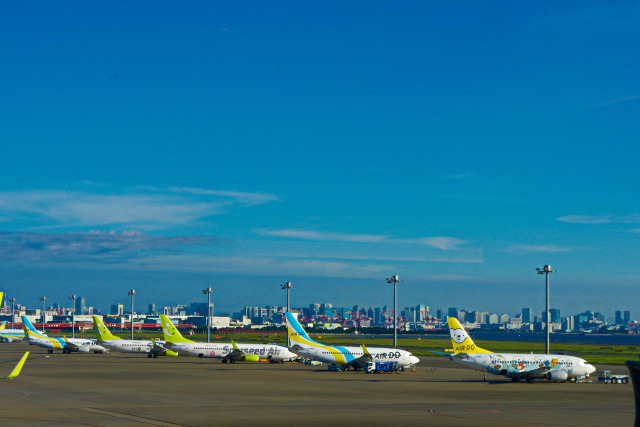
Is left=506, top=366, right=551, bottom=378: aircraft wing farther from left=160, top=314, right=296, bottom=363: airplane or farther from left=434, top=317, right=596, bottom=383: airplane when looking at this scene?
left=160, top=314, right=296, bottom=363: airplane

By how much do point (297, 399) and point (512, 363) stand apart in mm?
28889

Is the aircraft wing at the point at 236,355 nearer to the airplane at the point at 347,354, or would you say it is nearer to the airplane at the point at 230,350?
the airplane at the point at 230,350

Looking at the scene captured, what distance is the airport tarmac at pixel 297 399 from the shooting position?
43.4 m

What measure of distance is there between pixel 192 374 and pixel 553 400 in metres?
44.9

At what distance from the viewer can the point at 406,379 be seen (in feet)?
263

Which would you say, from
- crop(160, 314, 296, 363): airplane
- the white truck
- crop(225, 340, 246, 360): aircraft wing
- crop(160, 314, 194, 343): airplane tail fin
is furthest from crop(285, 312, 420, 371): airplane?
crop(160, 314, 194, 343): airplane tail fin

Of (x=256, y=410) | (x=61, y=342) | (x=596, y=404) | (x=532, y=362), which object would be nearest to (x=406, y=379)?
(x=532, y=362)

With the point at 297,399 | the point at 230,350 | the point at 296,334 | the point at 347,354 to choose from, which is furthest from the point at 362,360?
the point at 297,399

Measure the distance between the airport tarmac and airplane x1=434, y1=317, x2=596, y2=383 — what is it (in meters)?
1.13

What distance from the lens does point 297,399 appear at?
185 feet

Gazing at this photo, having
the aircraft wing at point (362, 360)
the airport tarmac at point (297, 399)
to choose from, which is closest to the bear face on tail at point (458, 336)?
the airport tarmac at point (297, 399)

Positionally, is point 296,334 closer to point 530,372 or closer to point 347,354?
point 347,354

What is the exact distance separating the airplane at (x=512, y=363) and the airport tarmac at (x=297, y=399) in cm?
113

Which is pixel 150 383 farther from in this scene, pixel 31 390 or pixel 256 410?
pixel 256 410
